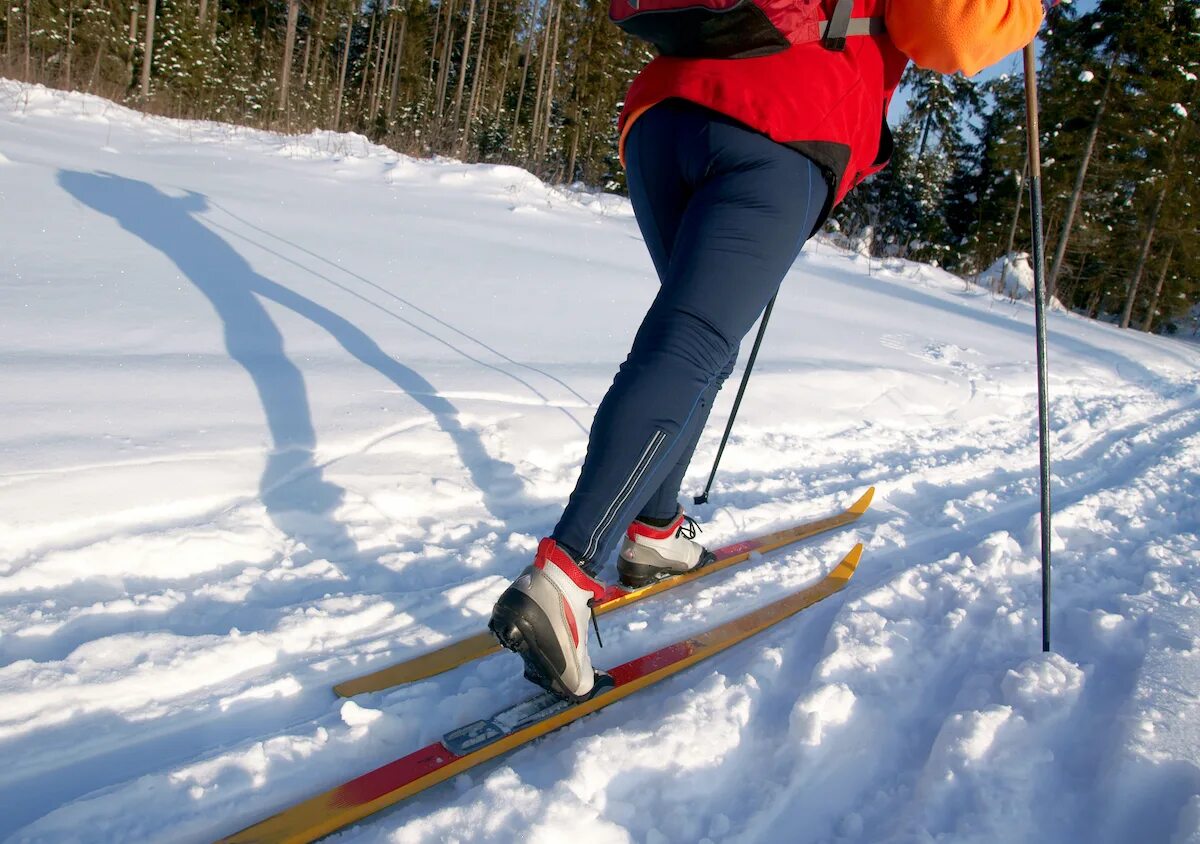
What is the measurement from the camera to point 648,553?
195 cm

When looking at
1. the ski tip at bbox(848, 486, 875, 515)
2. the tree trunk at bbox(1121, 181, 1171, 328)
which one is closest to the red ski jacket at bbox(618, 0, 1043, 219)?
the ski tip at bbox(848, 486, 875, 515)

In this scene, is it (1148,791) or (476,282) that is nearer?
(1148,791)

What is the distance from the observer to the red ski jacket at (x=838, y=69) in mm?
1270

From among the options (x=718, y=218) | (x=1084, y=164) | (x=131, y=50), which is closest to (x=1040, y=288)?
(x=718, y=218)

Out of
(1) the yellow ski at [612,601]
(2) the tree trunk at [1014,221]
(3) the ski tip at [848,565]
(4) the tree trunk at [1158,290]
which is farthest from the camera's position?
(4) the tree trunk at [1158,290]

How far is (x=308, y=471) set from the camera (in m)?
2.28

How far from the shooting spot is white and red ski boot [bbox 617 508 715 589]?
6.37 ft

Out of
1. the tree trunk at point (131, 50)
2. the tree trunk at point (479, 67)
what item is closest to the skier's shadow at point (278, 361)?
the tree trunk at point (131, 50)

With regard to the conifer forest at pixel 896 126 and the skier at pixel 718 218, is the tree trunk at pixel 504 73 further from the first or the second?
the skier at pixel 718 218

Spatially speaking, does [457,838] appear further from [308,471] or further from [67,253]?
[67,253]

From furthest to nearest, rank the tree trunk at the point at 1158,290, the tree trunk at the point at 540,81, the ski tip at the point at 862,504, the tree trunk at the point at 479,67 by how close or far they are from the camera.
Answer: the tree trunk at the point at 479,67
the tree trunk at the point at 540,81
the tree trunk at the point at 1158,290
the ski tip at the point at 862,504

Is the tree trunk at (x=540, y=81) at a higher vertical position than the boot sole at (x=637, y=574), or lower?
higher

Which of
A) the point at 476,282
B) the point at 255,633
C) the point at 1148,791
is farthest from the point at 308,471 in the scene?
the point at 476,282

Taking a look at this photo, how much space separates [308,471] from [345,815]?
1.36 meters
